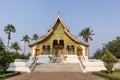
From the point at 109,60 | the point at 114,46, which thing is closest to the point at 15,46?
the point at 114,46

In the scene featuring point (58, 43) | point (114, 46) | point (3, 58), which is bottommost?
point (3, 58)

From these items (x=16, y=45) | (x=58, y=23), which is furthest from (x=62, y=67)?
(x=16, y=45)

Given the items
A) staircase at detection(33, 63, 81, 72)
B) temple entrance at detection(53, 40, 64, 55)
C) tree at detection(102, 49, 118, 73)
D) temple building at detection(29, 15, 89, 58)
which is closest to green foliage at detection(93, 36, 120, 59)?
temple building at detection(29, 15, 89, 58)

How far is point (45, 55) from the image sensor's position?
1529 inches

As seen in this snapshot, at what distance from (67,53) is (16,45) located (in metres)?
46.7

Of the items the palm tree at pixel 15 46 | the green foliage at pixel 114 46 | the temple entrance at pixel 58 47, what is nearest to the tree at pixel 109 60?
the temple entrance at pixel 58 47

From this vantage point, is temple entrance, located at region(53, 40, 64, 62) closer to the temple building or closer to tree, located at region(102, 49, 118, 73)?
the temple building

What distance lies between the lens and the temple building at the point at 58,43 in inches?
1585

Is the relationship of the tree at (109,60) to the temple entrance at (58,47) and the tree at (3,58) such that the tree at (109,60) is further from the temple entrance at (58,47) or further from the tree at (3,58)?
the temple entrance at (58,47)

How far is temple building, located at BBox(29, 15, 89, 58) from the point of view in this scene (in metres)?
40.2

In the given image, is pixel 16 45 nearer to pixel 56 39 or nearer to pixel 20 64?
pixel 56 39

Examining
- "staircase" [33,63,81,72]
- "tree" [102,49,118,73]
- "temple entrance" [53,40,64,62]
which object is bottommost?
"staircase" [33,63,81,72]

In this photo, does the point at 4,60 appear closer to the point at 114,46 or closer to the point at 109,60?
the point at 109,60

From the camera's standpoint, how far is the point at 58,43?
1630 inches
